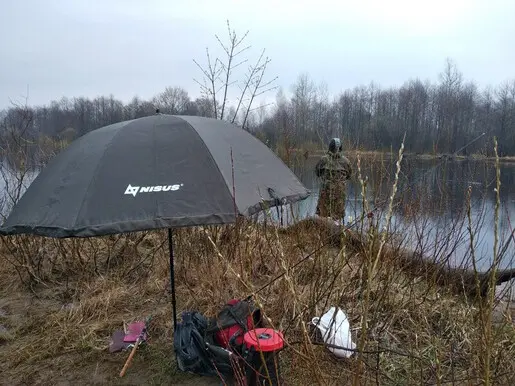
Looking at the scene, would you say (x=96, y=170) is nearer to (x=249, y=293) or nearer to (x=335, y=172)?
(x=249, y=293)

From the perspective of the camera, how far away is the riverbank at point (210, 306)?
2770mm

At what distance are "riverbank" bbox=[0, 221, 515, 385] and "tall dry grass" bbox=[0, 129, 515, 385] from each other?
0.01 metres

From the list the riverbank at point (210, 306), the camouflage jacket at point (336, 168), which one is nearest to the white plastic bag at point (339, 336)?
the riverbank at point (210, 306)

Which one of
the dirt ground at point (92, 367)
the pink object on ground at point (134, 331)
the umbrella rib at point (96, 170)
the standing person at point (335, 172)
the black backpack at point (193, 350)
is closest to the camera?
the umbrella rib at point (96, 170)

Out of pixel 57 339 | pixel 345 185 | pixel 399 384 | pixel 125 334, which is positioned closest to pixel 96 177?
pixel 125 334

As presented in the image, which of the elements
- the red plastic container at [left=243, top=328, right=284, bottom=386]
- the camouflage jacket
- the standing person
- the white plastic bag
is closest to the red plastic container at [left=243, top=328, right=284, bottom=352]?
the red plastic container at [left=243, top=328, right=284, bottom=386]

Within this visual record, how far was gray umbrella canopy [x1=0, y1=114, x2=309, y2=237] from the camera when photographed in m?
1.97

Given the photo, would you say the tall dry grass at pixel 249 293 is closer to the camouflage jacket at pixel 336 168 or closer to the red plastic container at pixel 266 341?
the red plastic container at pixel 266 341

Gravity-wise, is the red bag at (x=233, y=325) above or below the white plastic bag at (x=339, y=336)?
above

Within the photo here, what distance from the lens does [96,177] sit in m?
2.15

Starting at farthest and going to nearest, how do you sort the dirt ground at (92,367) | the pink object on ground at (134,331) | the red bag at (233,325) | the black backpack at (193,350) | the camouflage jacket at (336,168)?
the camouflage jacket at (336,168), the pink object on ground at (134,331), the dirt ground at (92,367), the black backpack at (193,350), the red bag at (233,325)

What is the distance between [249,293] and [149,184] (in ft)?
4.86

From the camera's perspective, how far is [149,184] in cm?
210

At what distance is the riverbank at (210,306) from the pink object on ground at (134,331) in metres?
0.13
